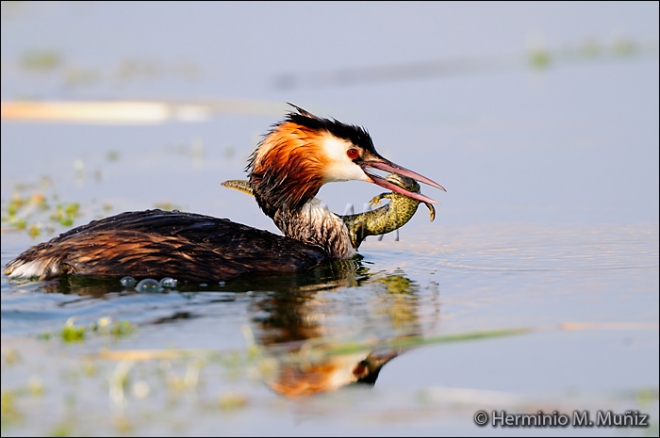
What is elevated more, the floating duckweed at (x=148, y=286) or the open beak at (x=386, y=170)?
the open beak at (x=386, y=170)

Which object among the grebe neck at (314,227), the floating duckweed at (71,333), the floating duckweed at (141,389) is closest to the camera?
the floating duckweed at (141,389)

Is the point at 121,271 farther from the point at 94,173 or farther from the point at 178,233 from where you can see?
the point at 94,173

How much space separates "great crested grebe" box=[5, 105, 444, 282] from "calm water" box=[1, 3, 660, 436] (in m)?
0.21

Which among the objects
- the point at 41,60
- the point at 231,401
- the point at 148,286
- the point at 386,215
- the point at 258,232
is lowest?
the point at 231,401

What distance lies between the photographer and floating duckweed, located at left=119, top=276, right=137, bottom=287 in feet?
28.1

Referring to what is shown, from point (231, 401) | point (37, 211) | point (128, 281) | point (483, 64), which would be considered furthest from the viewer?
point (483, 64)

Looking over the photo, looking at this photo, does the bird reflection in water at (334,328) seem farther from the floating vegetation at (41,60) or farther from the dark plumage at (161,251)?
the floating vegetation at (41,60)

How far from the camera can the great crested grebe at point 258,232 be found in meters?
8.73

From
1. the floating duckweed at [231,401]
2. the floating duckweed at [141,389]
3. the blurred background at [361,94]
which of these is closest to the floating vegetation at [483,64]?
the blurred background at [361,94]

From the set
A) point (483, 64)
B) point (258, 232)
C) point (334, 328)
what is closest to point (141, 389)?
point (334, 328)

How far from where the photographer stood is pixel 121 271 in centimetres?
870

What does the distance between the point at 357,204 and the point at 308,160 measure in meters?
2.64

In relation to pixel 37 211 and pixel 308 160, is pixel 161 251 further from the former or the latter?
pixel 37 211

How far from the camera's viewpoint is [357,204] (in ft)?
40.5
